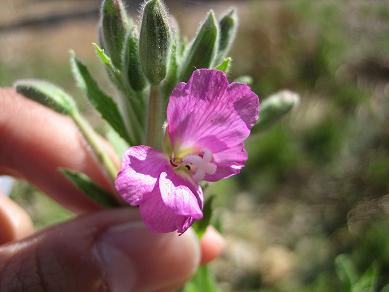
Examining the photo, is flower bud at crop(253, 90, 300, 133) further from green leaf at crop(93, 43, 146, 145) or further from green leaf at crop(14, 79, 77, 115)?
green leaf at crop(14, 79, 77, 115)

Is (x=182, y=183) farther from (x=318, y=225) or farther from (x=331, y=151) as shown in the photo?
(x=331, y=151)

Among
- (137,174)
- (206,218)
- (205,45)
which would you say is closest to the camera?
(137,174)

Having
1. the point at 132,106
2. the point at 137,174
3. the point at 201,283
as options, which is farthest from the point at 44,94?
the point at 201,283

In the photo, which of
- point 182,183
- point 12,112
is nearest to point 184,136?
point 182,183

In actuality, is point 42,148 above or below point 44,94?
below

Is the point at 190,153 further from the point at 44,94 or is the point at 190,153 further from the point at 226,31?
the point at 44,94

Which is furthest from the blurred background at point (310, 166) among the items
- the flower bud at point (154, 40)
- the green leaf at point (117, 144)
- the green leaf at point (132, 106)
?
the flower bud at point (154, 40)
